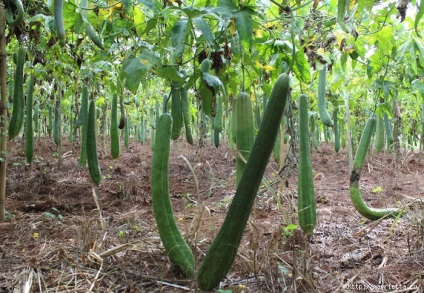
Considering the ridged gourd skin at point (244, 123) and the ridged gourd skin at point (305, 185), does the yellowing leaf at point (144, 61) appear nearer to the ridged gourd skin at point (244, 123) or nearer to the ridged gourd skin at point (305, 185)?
the ridged gourd skin at point (244, 123)

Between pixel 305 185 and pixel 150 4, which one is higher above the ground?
pixel 150 4

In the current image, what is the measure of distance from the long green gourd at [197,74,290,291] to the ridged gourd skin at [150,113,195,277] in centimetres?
32

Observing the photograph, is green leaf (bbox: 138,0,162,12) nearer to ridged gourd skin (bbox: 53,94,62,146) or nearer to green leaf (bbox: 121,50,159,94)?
green leaf (bbox: 121,50,159,94)

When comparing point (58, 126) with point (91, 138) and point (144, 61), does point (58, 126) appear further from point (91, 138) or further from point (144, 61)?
point (144, 61)

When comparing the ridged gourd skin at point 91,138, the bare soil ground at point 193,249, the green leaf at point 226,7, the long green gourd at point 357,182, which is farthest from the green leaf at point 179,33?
the long green gourd at point 357,182

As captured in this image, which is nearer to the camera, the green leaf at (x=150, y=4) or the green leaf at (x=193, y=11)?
the green leaf at (x=193, y=11)

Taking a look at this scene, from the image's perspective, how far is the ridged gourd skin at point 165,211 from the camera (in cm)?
199

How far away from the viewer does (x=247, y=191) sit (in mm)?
1539

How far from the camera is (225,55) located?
221 cm

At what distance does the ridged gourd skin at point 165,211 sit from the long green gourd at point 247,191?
12.5 inches

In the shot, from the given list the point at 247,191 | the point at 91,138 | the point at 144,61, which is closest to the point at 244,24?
the point at 144,61

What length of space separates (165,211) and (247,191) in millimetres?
622

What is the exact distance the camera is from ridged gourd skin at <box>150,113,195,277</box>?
1.99 meters

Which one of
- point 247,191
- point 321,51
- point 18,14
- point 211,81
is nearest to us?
point 247,191
